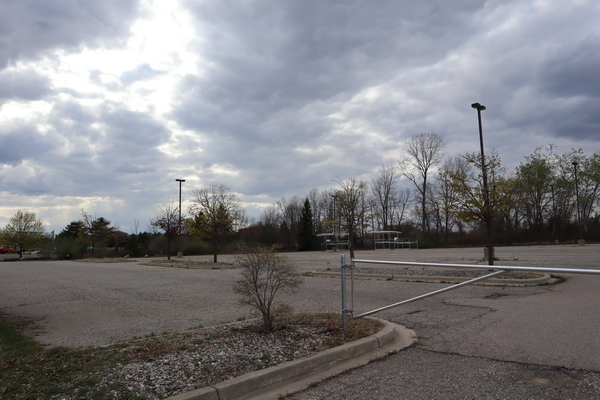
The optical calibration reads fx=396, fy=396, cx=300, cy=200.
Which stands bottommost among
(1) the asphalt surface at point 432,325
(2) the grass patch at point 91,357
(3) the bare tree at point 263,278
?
(1) the asphalt surface at point 432,325

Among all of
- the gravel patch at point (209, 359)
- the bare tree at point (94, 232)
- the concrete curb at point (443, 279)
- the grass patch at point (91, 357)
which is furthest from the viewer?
the bare tree at point (94, 232)

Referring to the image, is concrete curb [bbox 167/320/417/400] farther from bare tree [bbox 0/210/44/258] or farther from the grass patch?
bare tree [bbox 0/210/44/258]

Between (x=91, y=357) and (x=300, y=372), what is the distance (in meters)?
2.57

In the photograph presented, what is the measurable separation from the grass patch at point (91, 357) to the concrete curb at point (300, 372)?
0.80 feet

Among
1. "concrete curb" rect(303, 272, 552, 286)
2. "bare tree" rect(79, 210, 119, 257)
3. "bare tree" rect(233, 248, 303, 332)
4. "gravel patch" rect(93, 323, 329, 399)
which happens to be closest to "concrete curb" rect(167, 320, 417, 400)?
"gravel patch" rect(93, 323, 329, 399)

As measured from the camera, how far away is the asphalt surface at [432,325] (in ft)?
13.2

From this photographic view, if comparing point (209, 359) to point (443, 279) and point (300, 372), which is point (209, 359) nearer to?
point (300, 372)

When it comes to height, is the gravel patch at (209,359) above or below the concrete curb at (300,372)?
above

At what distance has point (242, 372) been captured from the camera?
14.0 ft

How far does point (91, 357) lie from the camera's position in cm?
482

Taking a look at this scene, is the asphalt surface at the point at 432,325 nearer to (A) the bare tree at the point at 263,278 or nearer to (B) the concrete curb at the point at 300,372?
(B) the concrete curb at the point at 300,372

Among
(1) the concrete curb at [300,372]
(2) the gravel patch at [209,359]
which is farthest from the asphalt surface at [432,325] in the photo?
(2) the gravel patch at [209,359]

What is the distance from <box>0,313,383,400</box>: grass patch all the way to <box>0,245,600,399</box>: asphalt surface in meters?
0.70

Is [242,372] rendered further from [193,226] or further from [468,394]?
[193,226]
